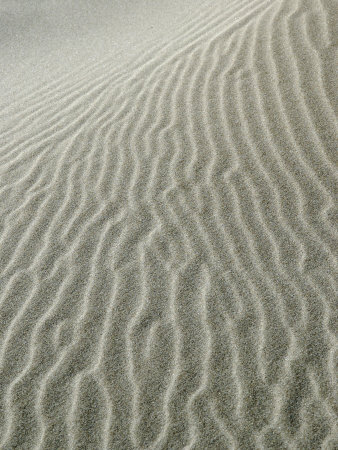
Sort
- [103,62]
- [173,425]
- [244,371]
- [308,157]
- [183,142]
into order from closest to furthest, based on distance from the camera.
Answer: [173,425] → [244,371] → [308,157] → [183,142] → [103,62]

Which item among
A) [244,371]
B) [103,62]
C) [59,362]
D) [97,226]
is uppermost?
[103,62]

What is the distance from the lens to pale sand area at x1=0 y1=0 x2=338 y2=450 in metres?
2.88

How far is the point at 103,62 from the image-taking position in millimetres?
6410

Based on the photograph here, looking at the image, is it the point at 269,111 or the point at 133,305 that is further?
the point at 269,111

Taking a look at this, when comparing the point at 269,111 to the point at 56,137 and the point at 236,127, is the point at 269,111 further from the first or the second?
the point at 56,137

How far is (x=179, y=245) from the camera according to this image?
3.74 meters

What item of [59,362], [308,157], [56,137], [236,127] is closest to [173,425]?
[59,362]

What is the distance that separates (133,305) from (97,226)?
0.74 meters

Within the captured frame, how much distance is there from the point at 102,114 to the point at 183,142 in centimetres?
88

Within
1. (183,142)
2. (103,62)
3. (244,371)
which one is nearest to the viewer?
(244,371)

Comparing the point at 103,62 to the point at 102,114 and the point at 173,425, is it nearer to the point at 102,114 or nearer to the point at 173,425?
the point at 102,114

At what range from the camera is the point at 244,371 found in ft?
9.88

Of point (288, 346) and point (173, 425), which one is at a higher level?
point (288, 346)

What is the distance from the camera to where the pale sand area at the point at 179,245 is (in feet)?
9.46
